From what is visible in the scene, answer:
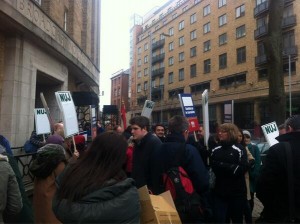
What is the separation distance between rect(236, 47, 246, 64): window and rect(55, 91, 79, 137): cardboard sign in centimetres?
4263

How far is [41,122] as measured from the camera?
29.1ft

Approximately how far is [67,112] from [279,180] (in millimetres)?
3908

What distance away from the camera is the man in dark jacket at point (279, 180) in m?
3.45

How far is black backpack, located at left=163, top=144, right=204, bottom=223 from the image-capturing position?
12.3ft

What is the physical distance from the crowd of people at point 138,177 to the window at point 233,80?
1633 inches

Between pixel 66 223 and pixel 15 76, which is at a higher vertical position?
pixel 15 76

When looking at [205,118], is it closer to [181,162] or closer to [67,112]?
[67,112]

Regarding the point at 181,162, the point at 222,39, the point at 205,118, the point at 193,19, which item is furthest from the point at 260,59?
the point at 181,162

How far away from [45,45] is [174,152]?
28.6 feet

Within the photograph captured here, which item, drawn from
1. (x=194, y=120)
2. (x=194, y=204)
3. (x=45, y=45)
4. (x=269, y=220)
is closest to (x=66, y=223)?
(x=194, y=204)

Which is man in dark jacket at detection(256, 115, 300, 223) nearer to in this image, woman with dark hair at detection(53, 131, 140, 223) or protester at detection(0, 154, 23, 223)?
woman with dark hair at detection(53, 131, 140, 223)

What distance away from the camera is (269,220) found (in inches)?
141

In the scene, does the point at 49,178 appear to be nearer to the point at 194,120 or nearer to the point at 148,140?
the point at 148,140

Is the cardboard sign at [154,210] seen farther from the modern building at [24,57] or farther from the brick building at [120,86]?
the brick building at [120,86]
